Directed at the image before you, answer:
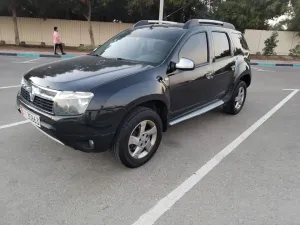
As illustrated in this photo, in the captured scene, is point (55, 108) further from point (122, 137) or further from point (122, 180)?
point (122, 180)

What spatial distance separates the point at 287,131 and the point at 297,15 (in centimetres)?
1832

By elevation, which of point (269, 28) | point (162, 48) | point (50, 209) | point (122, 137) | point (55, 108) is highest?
point (269, 28)

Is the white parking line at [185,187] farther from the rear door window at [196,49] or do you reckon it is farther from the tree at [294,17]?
the tree at [294,17]

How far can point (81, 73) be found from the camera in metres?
3.05

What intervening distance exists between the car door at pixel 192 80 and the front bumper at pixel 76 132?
119 cm

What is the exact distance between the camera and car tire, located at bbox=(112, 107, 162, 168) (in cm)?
300

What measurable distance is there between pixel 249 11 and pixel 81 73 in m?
19.5

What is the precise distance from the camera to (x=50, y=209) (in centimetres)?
254

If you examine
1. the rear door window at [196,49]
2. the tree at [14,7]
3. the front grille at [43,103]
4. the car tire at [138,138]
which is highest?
the tree at [14,7]

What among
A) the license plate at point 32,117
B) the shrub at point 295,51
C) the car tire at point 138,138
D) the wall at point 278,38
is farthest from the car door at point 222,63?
the shrub at point 295,51

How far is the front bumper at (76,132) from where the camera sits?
2.68 m

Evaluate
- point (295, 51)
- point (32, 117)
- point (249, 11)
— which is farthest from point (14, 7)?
point (295, 51)

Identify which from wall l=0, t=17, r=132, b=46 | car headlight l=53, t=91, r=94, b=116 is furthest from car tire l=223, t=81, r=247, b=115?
wall l=0, t=17, r=132, b=46

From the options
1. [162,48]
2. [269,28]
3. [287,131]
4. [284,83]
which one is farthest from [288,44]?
[162,48]
